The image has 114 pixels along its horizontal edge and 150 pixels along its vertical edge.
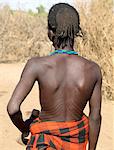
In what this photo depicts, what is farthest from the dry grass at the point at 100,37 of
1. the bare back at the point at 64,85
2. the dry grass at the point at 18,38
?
the dry grass at the point at 18,38

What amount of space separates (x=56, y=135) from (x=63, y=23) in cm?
59

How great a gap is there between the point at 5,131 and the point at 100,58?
9.90 feet

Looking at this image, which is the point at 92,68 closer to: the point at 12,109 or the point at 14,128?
the point at 12,109

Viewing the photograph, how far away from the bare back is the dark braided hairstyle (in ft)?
0.34

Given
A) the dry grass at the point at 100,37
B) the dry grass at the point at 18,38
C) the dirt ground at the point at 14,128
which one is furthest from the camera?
the dry grass at the point at 18,38

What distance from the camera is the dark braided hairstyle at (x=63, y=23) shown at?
2.26 metres

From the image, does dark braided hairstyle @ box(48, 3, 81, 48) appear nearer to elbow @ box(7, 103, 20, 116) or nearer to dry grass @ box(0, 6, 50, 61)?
elbow @ box(7, 103, 20, 116)

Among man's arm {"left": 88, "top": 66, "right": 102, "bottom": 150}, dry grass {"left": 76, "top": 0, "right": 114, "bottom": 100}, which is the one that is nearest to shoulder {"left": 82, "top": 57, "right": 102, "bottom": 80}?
man's arm {"left": 88, "top": 66, "right": 102, "bottom": 150}

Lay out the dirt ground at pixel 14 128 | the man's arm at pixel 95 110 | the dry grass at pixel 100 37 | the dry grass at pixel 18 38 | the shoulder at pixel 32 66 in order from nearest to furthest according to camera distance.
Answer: the shoulder at pixel 32 66, the man's arm at pixel 95 110, the dirt ground at pixel 14 128, the dry grass at pixel 100 37, the dry grass at pixel 18 38

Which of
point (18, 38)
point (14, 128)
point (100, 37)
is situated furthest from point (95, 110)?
point (18, 38)

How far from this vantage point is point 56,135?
224 centimetres

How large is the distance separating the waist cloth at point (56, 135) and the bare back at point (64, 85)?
4 cm

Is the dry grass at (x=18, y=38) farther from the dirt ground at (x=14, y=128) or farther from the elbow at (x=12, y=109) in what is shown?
the elbow at (x=12, y=109)

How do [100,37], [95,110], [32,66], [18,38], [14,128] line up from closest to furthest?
[32,66] → [95,110] → [14,128] → [100,37] → [18,38]
